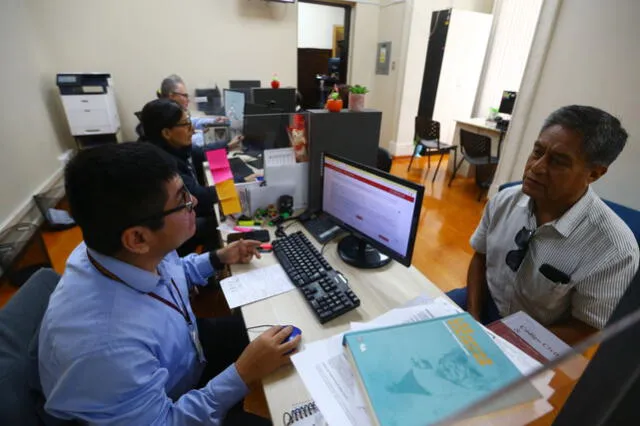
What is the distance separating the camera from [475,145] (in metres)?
3.65

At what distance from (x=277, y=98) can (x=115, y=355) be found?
109 inches

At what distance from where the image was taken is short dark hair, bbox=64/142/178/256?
67 centimetres

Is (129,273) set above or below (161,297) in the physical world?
above

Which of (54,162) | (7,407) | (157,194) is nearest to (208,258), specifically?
(157,194)

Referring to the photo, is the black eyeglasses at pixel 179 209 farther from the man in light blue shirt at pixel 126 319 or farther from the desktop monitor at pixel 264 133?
the desktop monitor at pixel 264 133

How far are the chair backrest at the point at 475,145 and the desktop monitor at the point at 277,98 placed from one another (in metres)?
2.13

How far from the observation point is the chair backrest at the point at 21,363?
608 mm

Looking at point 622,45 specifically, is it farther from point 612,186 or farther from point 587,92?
point 612,186

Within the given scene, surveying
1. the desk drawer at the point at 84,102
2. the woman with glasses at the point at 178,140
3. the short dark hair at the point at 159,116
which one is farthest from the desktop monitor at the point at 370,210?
the desk drawer at the point at 84,102

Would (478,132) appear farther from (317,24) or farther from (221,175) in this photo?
(317,24)

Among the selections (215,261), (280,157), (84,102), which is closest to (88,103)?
(84,102)

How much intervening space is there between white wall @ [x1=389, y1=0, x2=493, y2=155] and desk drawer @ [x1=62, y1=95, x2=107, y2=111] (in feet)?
13.7

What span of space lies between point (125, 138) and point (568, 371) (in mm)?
5302

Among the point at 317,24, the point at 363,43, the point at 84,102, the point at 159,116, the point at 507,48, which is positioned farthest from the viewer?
the point at 317,24
